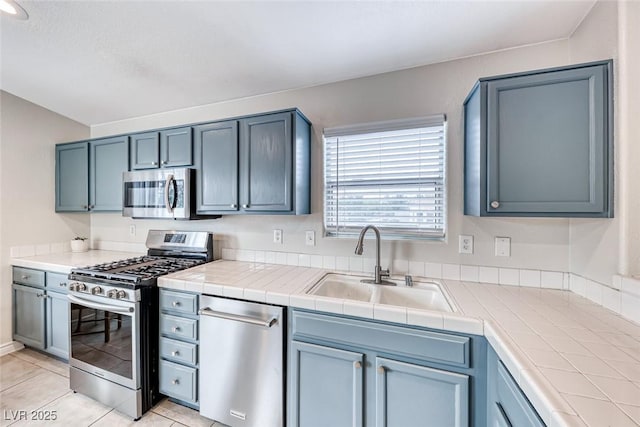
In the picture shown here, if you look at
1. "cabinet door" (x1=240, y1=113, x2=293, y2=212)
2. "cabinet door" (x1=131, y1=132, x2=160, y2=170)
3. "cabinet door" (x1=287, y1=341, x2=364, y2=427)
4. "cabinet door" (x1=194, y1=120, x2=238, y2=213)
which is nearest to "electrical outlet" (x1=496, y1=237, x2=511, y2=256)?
"cabinet door" (x1=287, y1=341, x2=364, y2=427)

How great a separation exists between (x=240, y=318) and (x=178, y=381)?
73 cm

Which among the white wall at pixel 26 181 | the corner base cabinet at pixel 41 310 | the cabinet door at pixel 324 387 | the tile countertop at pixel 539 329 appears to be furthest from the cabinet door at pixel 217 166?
the white wall at pixel 26 181

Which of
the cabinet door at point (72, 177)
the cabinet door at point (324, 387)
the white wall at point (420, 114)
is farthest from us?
the cabinet door at point (72, 177)

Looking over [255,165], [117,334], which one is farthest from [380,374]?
[117,334]

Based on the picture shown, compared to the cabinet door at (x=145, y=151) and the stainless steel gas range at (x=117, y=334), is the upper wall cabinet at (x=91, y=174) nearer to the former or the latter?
the cabinet door at (x=145, y=151)

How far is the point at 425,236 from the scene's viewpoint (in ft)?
6.05

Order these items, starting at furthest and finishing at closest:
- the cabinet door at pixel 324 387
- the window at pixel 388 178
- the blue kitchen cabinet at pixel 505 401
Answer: the window at pixel 388 178, the cabinet door at pixel 324 387, the blue kitchen cabinet at pixel 505 401

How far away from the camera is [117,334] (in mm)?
1743

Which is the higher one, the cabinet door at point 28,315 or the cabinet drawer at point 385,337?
the cabinet drawer at point 385,337

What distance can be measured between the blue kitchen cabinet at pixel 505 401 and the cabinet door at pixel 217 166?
185cm

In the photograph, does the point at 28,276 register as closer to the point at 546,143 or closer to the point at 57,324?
the point at 57,324

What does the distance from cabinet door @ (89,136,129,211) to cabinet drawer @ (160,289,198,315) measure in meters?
1.40

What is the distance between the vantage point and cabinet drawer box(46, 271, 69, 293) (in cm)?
220

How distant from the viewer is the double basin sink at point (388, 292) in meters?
1.62
